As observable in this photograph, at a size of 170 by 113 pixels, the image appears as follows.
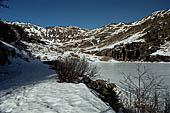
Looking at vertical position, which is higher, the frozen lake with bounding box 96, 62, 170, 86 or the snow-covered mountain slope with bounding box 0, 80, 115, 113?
the snow-covered mountain slope with bounding box 0, 80, 115, 113

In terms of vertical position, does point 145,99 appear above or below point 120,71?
above

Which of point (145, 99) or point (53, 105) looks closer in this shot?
point (53, 105)

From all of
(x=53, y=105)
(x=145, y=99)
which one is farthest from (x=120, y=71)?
(x=53, y=105)

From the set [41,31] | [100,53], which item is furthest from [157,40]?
[41,31]

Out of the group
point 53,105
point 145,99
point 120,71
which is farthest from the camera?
point 120,71

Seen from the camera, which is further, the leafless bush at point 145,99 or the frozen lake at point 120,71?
the frozen lake at point 120,71

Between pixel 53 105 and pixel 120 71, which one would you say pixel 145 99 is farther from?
pixel 120 71

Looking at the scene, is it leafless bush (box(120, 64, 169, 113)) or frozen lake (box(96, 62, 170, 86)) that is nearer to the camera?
leafless bush (box(120, 64, 169, 113))

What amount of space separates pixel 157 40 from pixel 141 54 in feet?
25.0

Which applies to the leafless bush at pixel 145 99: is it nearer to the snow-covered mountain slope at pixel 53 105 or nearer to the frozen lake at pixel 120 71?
the snow-covered mountain slope at pixel 53 105

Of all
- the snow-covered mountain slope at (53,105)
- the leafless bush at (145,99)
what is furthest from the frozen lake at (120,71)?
the snow-covered mountain slope at (53,105)

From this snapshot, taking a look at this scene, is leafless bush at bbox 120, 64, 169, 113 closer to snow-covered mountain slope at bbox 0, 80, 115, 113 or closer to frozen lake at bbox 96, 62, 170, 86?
snow-covered mountain slope at bbox 0, 80, 115, 113

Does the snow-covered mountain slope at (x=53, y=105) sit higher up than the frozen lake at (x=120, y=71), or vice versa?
the snow-covered mountain slope at (x=53, y=105)

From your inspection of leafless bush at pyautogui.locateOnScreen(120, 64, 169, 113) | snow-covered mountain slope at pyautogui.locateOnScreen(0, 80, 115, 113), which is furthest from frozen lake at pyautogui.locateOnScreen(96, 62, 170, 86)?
snow-covered mountain slope at pyautogui.locateOnScreen(0, 80, 115, 113)
